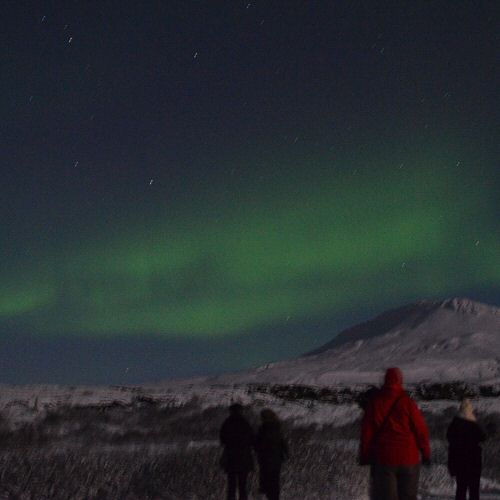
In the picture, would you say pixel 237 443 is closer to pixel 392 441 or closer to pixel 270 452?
pixel 270 452

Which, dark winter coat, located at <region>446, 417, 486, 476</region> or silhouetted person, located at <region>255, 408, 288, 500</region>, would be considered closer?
dark winter coat, located at <region>446, 417, 486, 476</region>

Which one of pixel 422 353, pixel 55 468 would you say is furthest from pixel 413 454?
pixel 422 353

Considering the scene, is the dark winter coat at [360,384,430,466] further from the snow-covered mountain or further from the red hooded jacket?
the snow-covered mountain

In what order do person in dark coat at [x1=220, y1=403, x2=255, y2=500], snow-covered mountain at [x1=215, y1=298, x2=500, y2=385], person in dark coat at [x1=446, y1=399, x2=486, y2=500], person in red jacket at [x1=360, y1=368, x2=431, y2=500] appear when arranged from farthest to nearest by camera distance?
1. snow-covered mountain at [x1=215, y1=298, x2=500, y2=385]
2. person in dark coat at [x1=220, y1=403, x2=255, y2=500]
3. person in dark coat at [x1=446, y1=399, x2=486, y2=500]
4. person in red jacket at [x1=360, y1=368, x2=431, y2=500]

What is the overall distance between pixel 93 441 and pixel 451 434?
59.5 ft

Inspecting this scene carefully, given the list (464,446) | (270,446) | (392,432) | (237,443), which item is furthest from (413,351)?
(392,432)

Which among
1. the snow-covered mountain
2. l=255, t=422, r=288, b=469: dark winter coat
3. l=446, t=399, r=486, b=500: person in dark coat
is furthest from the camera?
the snow-covered mountain

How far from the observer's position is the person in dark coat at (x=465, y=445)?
11.1 m

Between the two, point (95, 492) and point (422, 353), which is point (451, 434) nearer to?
point (95, 492)

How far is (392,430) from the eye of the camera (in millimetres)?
8039

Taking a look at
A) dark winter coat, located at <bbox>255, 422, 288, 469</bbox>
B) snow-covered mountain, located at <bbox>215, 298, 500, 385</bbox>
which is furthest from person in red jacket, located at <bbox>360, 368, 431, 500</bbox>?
snow-covered mountain, located at <bbox>215, 298, 500, 385</bbox>

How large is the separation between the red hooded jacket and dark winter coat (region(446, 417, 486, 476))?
322 cm

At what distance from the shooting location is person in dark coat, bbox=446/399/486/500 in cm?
1109

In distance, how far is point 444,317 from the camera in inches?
6826
